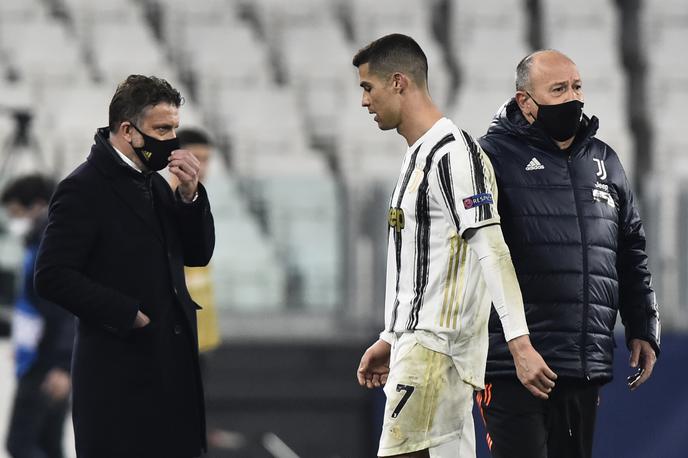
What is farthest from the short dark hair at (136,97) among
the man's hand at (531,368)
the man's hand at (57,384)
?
the man's hand at (57,384)

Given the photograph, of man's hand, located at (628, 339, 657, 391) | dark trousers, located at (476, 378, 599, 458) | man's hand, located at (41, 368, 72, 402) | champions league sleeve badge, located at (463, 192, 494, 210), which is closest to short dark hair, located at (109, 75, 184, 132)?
champions league sleeve badge, located at (463, 192, 494, 210)

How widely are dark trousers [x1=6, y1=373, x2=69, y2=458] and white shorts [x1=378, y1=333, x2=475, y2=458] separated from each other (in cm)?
323

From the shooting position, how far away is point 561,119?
3.50 meters

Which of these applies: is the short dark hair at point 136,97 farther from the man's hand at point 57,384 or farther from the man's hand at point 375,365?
the man's hand at point 57,384

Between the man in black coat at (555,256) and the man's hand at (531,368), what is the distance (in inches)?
14.1

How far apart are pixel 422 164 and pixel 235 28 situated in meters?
10.0

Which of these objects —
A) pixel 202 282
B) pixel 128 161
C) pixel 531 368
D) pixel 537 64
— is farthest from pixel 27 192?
pixel 531 368

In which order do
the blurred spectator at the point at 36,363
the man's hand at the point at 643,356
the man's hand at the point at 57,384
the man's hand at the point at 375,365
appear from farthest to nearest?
the blurred spectator at the point at 36,363
the man's hand at the point at 57,384
the man's hand at the point at 643,356
the man's hand at the point at 375,365

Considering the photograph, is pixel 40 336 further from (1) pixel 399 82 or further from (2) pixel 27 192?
(1) pixel 399 82

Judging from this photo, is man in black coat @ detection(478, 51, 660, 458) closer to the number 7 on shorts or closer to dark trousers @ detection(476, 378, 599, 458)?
dark trousers @ detection(476, 378, 599, 458)

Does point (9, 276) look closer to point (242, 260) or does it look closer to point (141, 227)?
point (242, 260)

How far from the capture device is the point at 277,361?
289 inches

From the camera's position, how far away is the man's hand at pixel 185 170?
318cm

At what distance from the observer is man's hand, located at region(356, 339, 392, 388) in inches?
132
